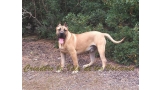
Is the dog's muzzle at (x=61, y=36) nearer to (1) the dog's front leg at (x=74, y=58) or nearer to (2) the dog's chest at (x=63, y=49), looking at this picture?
(2) the dog's chest at (x=63, y=49)

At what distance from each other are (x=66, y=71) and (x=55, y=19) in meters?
3.33

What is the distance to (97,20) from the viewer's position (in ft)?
30.4

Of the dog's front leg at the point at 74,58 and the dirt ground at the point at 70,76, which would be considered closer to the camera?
the dirt ground at the point at 70,76

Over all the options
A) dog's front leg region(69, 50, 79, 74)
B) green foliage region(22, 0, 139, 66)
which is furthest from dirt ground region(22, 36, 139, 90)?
green foliage region(22, 0, 139, 66)

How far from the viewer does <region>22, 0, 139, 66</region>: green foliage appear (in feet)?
24.1

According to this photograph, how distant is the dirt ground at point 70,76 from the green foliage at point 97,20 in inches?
19.4

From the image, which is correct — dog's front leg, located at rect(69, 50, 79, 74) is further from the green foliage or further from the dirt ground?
the green foliage

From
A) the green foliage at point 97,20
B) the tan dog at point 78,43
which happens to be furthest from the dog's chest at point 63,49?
the green foliage at point 97,20

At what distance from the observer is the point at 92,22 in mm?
9281

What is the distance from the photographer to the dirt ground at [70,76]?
5.89m

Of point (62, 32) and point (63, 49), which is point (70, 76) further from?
point (62, 32)

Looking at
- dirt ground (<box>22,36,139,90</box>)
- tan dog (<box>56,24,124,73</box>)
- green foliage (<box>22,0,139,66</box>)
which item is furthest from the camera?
green foliage (<box>22,0,139,66</box>)

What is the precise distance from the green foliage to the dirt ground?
1.62ft

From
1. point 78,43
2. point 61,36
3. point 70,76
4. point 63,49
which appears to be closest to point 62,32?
point 61,36
